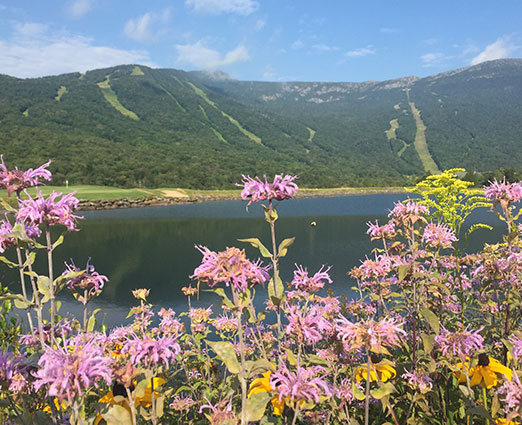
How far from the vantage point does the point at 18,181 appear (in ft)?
7.09

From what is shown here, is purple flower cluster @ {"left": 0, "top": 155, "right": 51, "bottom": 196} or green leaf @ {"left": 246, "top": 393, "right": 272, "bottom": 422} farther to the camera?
purple flower cluster @ {"left": 0, "top": 155, "right": 51, "bottom": 196}

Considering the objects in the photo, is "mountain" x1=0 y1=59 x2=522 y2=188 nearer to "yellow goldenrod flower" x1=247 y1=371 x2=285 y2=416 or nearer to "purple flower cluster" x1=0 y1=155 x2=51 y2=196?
"purple flower cluster" x1=0 y1=155 x2=51 y2=196

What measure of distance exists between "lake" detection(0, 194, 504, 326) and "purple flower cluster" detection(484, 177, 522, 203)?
868 centimetres

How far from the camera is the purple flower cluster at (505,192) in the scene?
2.92 meters

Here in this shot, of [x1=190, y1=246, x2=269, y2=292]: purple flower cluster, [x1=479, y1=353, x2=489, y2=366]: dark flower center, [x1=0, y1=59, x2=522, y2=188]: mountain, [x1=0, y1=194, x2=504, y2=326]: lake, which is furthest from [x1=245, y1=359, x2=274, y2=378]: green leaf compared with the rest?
[x1=0, y1=59, x2=522, y2=188]: mountain

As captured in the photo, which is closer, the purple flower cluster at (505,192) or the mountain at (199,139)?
the purple flower cluster at (505,192)

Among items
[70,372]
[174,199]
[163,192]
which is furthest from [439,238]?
[163,192]

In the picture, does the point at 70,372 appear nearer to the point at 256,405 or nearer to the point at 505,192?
the point at 256,405

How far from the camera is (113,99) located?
16062cm

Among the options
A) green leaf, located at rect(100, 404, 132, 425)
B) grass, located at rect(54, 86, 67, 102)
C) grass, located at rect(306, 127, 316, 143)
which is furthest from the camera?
grass, located at rect(306, 127, 316, 143)

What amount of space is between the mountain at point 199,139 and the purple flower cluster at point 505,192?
70645 mm

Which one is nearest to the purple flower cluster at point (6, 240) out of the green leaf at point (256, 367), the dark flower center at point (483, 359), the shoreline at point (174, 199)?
the green leaf at point (256, 367)

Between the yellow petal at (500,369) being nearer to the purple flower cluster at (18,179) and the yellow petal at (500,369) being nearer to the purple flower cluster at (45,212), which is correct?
the purple flower cluster at (45,212)

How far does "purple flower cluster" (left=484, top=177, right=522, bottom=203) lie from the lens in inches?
115
